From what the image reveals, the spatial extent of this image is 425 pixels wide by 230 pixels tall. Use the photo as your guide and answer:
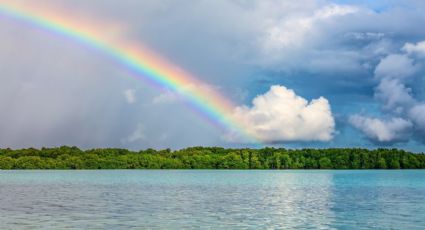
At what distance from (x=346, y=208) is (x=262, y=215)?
32.8ft

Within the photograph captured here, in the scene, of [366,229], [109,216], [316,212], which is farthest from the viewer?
[316,212]

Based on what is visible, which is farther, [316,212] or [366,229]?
[316,212]

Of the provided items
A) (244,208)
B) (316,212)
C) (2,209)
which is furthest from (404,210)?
(2,209)

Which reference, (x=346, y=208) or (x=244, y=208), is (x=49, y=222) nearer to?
(x=244, y=208)

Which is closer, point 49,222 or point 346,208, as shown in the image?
point 49,222

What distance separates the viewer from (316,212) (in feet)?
144

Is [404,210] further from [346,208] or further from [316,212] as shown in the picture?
[316,212]

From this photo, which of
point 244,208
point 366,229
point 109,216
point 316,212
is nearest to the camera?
point 366,229

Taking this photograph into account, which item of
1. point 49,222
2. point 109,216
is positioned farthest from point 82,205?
point 49,222

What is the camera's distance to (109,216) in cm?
4028

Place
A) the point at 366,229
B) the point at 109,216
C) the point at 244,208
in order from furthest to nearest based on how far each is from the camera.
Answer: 1. the point at 244,208
2. the point at 109,216
3. the point at 366,229

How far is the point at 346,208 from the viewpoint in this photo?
4803 cm

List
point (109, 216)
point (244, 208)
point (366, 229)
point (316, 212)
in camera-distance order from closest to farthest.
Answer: point (366, 229)
point (109, 216)
point (316, 212)
point (244, 208)

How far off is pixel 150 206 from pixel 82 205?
5.64 meters
